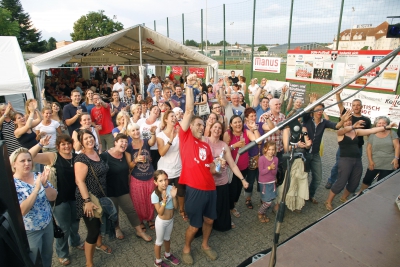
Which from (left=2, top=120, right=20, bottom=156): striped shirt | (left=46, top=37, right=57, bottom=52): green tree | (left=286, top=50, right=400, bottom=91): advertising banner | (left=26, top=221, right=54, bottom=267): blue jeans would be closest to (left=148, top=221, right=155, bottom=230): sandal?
(left=26, top=221, right=54, bottom=267): blue jeans

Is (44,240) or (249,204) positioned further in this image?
(249,204)

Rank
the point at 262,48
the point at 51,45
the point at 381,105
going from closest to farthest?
the point at 381,105
the point at 262,48
the point at 51,45

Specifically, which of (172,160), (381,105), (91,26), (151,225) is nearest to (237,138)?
(172,160)

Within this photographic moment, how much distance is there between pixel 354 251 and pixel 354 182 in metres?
3.02

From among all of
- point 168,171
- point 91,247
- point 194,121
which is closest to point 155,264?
point 91,247

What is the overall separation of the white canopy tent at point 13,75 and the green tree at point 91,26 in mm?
48476

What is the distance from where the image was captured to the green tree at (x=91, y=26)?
2060 inches

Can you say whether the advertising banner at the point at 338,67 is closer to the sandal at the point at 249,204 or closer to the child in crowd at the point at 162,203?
the sandal at the point at 249,204

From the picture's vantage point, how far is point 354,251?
70.5 inches

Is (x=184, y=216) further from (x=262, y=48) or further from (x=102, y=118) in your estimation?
(x=262, y=48)

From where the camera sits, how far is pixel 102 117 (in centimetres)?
571

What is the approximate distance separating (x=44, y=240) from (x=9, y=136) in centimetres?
304

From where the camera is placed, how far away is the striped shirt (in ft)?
15.4

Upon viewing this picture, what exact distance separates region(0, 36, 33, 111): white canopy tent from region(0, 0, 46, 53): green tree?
41864 mm
